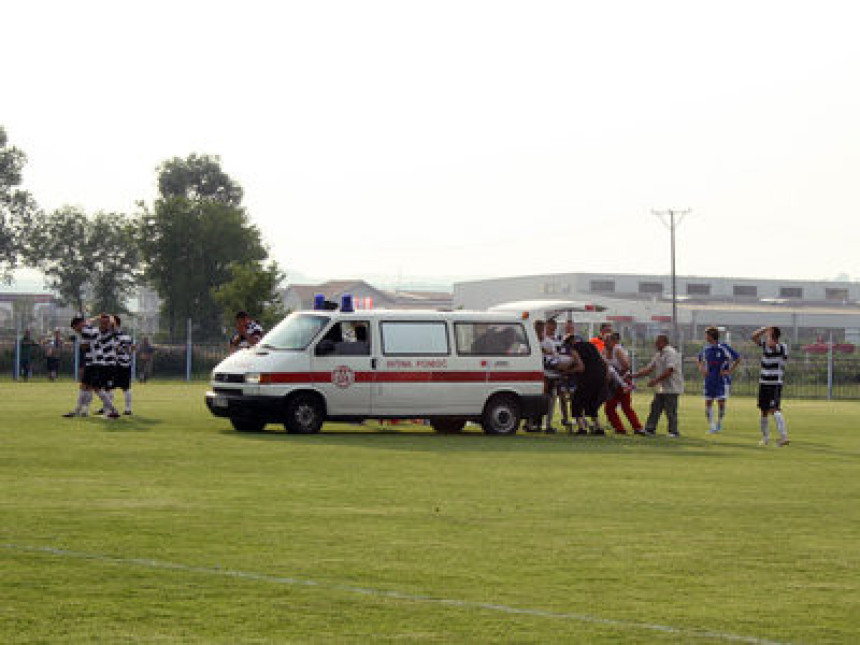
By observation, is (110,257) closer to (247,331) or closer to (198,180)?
(198,180)

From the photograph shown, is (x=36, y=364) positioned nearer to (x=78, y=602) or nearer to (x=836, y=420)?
(x=836, y=420)

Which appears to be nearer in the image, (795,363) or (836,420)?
(836,420)

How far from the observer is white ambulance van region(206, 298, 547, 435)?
22.6m

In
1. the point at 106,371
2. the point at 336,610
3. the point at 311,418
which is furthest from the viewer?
the point at 106,371

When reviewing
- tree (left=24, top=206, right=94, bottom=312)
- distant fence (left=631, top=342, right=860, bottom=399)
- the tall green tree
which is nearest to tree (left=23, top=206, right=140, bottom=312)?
tree (left=24, top=206, right=94, bottom=312)

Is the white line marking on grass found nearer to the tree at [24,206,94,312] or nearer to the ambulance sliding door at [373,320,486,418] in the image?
the ambulance sliding door at [373,320,486,418]

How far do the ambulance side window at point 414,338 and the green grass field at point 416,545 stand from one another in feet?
11.5

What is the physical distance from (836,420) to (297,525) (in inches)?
922

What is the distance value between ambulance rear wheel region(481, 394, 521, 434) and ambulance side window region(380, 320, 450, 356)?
1.18 metres

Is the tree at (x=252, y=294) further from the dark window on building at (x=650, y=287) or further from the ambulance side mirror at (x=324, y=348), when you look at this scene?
the dark window on building at (x=650, y=287)

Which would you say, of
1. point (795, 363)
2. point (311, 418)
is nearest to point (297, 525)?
point (311, 418)

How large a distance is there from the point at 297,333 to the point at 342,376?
98cm

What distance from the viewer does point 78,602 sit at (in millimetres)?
8141

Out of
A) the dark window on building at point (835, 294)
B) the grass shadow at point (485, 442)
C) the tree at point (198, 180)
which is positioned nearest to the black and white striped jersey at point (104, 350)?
the grass shadow at point (485, 442)
